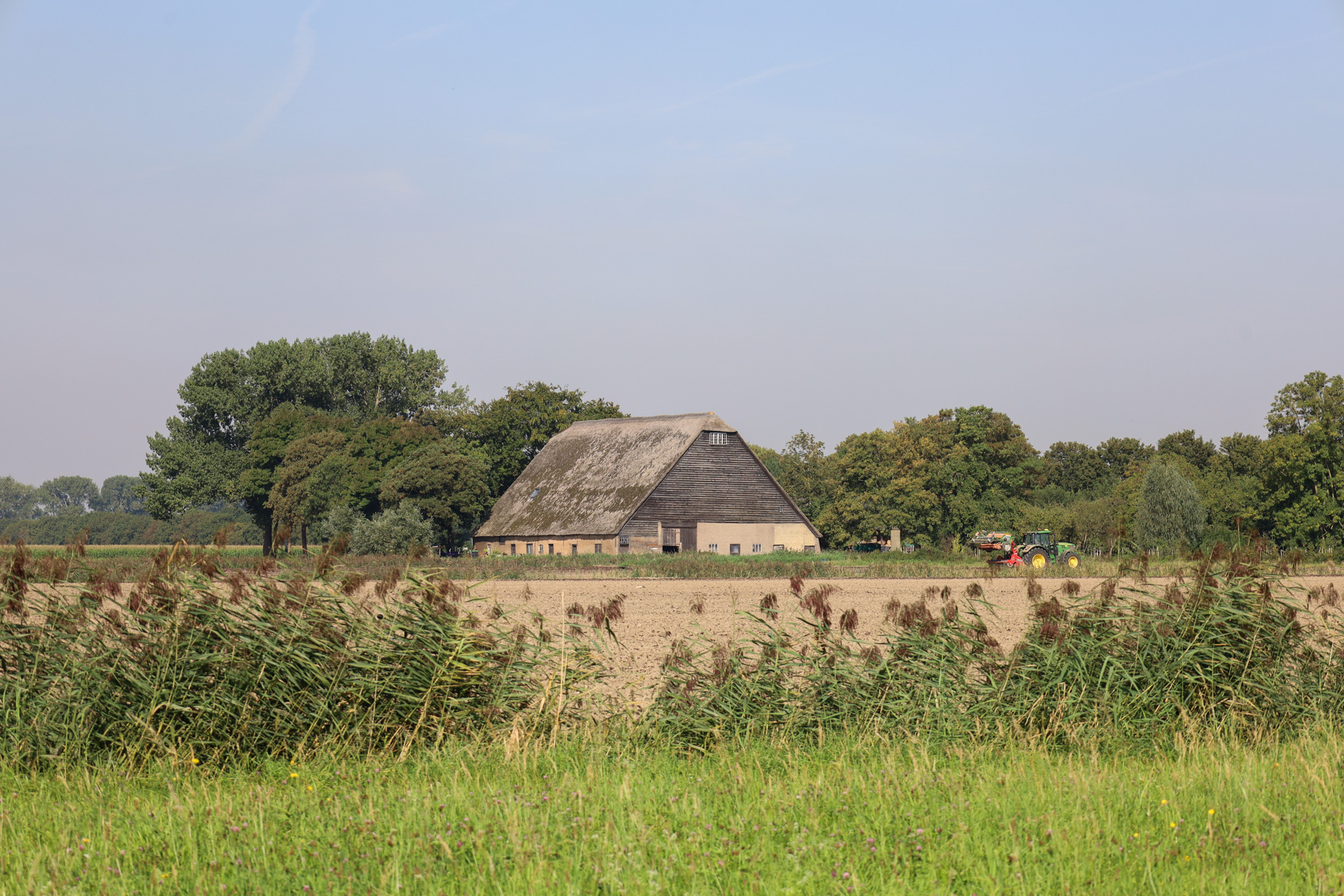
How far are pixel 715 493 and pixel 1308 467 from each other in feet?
101

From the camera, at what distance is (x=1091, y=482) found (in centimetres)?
10725

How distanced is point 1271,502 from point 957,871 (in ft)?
210

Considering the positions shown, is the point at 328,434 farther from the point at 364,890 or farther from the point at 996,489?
the point at 364,890

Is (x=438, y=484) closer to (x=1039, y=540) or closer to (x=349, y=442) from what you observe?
(x=349, y=442)

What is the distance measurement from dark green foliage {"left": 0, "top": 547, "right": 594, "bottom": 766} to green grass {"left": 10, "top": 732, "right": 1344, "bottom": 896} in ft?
1.23

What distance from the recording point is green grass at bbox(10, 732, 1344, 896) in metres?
4.97

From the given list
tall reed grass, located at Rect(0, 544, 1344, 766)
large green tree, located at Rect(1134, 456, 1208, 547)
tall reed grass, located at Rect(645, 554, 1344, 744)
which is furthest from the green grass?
large green tree, located at Rect(1134, 456, 1208, 547)

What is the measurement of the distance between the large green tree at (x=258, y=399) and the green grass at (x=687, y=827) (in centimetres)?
8143

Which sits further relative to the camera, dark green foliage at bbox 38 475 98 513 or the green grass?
dark green foliage at bbox 38 475 98 513

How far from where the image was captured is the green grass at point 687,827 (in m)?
4.97

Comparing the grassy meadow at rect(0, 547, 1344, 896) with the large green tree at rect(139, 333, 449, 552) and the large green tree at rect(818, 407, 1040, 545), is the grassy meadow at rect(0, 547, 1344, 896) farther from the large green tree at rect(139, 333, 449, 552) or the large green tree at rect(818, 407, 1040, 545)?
the large green tree at rect(139, 333, 449, 552)

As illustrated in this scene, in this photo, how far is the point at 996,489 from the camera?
81625 millimetres

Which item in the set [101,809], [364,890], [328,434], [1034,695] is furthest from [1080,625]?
[328,434]

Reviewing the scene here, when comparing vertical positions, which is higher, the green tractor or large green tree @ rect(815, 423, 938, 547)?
large green tree @ rect(815, 423, 938, 547)
